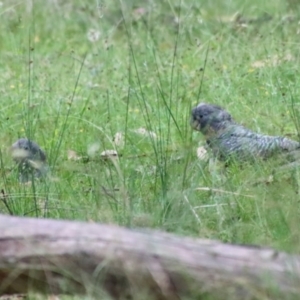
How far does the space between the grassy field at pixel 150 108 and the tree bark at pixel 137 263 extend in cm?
19

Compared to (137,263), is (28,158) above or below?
below

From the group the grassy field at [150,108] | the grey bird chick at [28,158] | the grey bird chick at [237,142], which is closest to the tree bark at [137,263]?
the grassy field at [150,108]

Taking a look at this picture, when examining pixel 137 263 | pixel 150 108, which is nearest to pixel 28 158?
pixel 150 108

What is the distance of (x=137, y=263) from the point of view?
6.12 feet

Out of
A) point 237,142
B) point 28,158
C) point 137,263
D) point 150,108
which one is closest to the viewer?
point 137,263

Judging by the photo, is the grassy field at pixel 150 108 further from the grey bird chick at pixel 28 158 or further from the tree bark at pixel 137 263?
the tree bark at pixel 137 263

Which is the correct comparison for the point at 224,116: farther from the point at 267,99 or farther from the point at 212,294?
the point at 212,294

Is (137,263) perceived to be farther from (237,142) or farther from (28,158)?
(237,142)

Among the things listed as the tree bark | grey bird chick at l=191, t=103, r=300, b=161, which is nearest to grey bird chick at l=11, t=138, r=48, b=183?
grey bird chick at l=191, t=103, r=300, b=161

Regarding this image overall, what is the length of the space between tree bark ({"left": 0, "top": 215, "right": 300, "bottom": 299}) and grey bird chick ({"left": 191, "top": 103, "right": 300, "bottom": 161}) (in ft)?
5.45

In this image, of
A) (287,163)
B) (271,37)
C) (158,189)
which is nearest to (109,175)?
(158,189)

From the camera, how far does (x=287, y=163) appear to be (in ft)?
11.2

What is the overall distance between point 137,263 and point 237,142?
6.46ft

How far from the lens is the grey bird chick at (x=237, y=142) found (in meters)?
3.65
